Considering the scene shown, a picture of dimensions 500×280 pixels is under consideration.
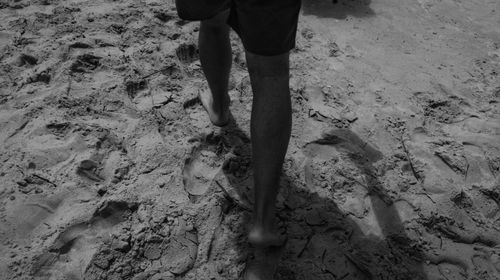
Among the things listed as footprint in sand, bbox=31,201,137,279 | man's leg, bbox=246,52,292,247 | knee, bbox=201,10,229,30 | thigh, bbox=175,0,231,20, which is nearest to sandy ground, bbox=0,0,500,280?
footprint in sand, bbox=31,201,137,279

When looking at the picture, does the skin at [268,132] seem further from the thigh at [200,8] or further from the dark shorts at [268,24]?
the thigh at [200,8]

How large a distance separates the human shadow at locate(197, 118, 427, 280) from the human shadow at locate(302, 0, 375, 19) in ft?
4.80

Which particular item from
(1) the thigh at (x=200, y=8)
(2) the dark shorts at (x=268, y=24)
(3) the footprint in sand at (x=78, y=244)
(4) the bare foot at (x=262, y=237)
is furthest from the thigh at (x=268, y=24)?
(3) the footprint in sand at (x=78, y=244)

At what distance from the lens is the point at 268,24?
3.85 ft

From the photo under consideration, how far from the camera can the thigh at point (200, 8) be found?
4.50ft

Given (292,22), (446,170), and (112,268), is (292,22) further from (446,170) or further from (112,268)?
(446,170)

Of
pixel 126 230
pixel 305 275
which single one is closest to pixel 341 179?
pixel 305 275

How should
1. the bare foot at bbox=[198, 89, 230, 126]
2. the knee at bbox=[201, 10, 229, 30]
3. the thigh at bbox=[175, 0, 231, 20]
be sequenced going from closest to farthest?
the thigh at bbox=[175, 0, 231, 20] → the knee at bbox=[201, 10, 229, 30] → the bare foot at bbox=[198, 89, 230, 126]

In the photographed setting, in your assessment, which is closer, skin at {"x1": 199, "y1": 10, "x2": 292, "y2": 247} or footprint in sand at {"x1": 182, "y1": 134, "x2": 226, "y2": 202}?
skin at {"x1": 199, "y1": 10, "x2": 292, "y2": 247}

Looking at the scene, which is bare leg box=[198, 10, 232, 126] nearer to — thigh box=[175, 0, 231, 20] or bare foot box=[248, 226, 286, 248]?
thigh box=[175, 0, 231, 20]

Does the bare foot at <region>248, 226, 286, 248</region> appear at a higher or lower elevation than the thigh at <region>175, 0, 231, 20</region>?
lower

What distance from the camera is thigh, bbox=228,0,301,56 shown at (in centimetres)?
116

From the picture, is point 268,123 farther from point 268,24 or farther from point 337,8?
point 337,8

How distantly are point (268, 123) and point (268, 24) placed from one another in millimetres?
321
